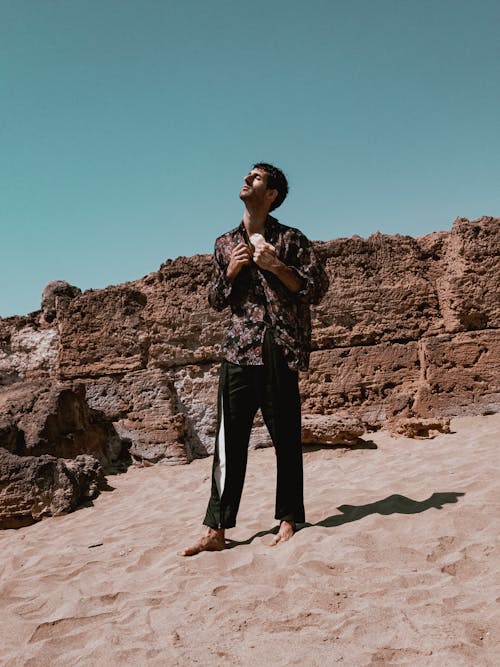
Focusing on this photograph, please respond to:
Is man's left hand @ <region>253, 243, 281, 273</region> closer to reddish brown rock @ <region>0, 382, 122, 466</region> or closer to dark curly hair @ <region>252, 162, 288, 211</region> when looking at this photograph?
dark curly hair @ <region>252, 162, 288, 211</region>

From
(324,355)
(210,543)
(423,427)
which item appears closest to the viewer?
(210,543)

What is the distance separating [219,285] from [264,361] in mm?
540

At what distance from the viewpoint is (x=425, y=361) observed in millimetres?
6438

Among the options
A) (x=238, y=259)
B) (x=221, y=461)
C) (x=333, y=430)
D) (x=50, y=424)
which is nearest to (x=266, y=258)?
(x=238, y=259)

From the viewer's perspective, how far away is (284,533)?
120 inches

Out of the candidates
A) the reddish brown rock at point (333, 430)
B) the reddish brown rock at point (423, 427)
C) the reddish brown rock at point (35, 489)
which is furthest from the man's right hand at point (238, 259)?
the reddish brown rock at point (423, 427)

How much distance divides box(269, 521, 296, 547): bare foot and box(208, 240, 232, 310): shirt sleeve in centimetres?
124

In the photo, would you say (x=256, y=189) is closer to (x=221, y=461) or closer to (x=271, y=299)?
(x=271, y=299)

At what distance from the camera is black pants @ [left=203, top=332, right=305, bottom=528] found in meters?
3.15

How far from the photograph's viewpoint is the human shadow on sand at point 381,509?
3189mm

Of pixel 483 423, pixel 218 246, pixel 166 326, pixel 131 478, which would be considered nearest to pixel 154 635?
pixel 218 246

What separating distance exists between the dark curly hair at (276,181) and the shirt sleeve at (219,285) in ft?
1.37

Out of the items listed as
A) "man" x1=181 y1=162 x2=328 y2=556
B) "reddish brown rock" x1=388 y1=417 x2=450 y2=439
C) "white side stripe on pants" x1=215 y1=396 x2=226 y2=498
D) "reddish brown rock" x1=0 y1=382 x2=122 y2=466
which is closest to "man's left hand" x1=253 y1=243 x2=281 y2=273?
"man" x1=181 y1=162 x2=328 y2=556

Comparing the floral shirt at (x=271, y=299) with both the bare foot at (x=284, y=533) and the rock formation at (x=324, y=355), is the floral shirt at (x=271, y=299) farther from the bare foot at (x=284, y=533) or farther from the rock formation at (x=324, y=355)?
the rock formation at (x=324, y=355)
